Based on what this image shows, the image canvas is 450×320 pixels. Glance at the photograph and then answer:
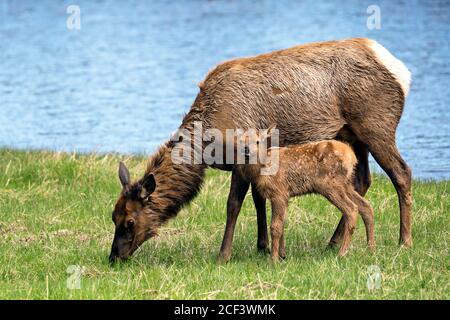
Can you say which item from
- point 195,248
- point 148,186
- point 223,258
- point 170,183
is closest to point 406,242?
point 223,258

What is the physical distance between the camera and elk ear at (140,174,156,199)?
9.26 metres

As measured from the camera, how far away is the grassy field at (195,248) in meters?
8.11

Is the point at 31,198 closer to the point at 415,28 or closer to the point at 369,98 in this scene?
the point at 369,98

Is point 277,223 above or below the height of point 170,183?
below

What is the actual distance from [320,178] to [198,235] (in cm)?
172

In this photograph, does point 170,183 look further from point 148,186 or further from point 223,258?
point 223,258

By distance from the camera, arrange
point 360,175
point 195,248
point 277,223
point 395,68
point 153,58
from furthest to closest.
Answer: point 153,58 → point 360,175 → point 195,248 → point 395,68 → point 277,223

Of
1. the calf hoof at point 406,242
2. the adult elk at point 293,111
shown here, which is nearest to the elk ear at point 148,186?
the adult elk at point 293,111

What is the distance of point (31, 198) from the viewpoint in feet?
39.8

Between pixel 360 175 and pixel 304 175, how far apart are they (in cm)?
124

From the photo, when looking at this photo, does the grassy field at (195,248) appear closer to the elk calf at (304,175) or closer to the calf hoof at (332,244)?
the calf hoof at (332,244)

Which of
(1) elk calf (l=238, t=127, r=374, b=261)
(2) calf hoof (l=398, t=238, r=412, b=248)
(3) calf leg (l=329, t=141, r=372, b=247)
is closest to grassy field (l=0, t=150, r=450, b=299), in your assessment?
(2) calf hoof (l=398, t=238, r=412, b=248)

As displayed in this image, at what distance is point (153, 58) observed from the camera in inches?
1040

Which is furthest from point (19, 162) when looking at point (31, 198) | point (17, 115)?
point (17, 115)
